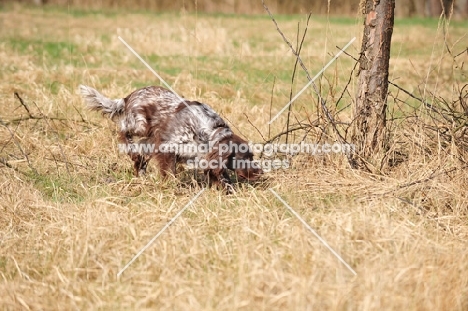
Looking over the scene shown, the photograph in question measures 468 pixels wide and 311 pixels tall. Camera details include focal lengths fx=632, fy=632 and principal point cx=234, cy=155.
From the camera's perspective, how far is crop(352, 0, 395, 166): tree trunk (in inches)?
212

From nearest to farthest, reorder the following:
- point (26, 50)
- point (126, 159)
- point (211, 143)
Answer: point (211, 143), point (126, 159), point (26, 50)

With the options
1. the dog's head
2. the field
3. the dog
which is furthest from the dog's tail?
the dog's head

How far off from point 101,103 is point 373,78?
2633 millimetres

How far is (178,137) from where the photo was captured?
5535 millimetres

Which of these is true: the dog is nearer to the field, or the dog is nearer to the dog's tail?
the dog's tail

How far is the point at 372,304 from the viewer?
3.39m

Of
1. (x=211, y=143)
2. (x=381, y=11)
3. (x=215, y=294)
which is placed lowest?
(x=215, y=294)

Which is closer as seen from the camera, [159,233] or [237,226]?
[159,233]

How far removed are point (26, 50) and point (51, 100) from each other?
459 cm

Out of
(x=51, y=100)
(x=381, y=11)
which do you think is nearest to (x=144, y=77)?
(x=51, y=100)

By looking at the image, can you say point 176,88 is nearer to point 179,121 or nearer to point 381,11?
point 179,121

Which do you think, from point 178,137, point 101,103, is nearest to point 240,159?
point 178,137

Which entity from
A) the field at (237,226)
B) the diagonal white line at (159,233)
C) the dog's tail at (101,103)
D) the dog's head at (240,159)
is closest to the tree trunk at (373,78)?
the field at (237,226)

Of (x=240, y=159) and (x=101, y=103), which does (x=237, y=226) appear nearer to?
(x=240, y=159)
